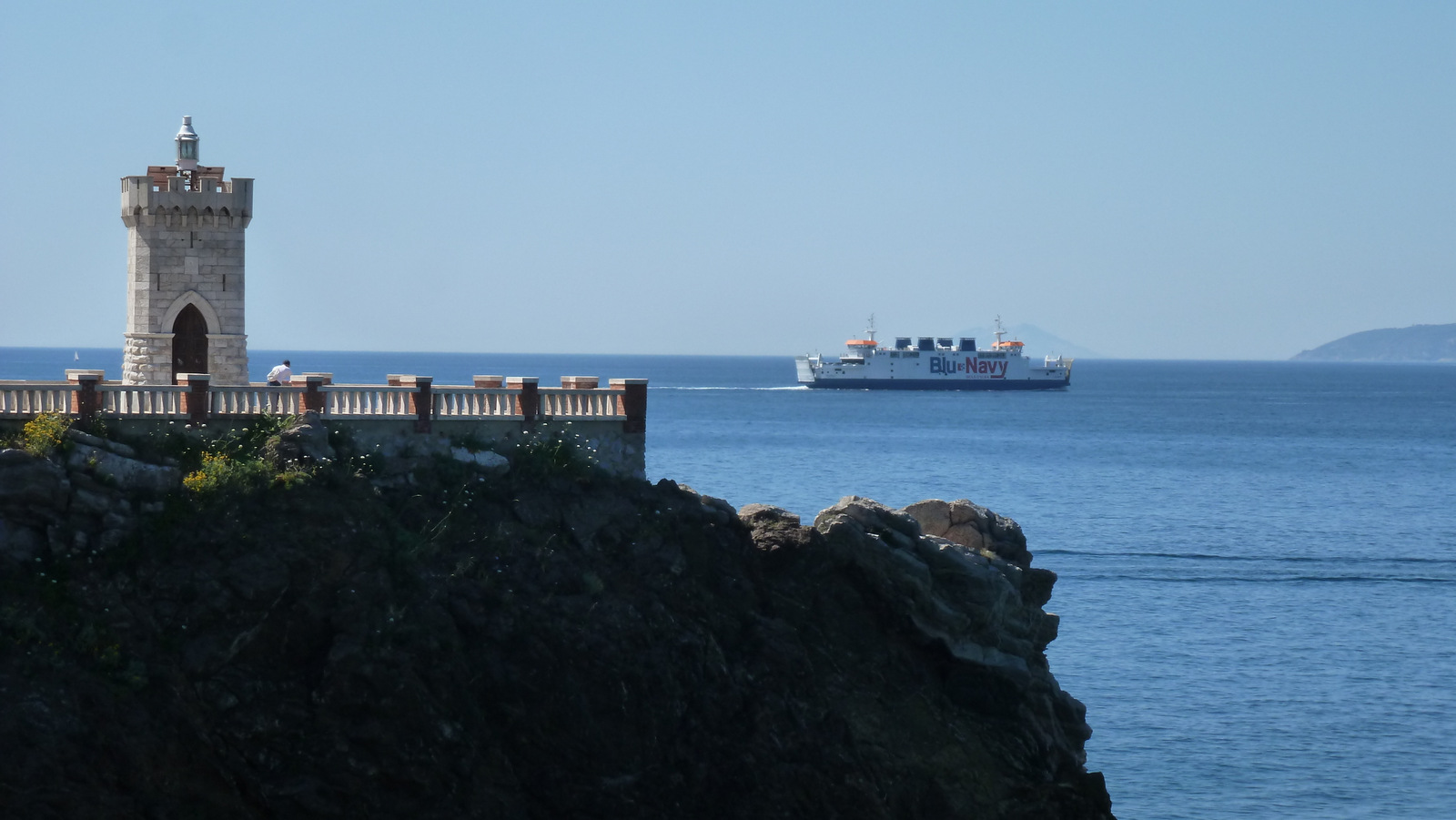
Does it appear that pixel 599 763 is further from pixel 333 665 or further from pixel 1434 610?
pixel 1434 610

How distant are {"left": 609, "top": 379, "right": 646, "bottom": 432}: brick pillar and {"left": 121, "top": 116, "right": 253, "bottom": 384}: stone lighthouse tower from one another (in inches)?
290

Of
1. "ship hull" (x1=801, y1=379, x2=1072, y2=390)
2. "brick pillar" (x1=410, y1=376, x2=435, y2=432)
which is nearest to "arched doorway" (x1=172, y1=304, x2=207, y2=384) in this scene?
"brick pillar" (x1=410, y1=376, x2=435, y2=432)

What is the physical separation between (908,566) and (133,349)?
1435 centimetres

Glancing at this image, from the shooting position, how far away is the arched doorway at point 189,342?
29.4 meters

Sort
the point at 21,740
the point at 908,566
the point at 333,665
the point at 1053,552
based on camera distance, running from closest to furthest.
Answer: the point at 21,740
the point at 333,665
the point at 908,566
the point at 1053,552

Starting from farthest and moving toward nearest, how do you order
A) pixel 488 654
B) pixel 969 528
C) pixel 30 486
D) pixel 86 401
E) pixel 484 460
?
pixel 969 528, pixel 484 460, pixel 86 401, pixel 488 654, pixel 30 486

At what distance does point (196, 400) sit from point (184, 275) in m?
5.34

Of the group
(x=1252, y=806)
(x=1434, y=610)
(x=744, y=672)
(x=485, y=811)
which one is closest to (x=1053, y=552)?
(x=1434, y=610)

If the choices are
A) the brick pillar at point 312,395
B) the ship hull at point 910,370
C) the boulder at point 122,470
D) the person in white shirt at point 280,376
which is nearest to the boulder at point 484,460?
the brick pillar at point 312,395

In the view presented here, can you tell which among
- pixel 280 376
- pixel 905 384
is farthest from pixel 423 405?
pixel 905 384

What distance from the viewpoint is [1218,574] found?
177ft

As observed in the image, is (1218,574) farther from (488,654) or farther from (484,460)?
(488,654)

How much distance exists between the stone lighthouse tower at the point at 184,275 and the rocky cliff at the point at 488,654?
5953 mm

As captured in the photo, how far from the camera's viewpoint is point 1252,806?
1191 inches
